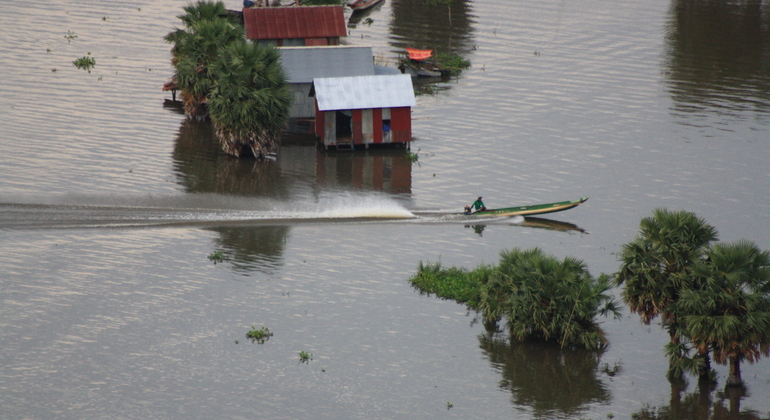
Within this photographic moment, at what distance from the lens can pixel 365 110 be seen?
60.8 meters

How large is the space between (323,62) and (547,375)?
123 ft

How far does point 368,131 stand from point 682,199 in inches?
830

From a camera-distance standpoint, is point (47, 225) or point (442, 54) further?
point (442, 54)

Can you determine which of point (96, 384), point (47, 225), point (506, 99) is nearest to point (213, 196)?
point (47, 225)

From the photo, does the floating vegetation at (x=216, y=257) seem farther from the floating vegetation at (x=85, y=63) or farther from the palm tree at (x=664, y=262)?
the floating vegetation at (x=85, y=63)

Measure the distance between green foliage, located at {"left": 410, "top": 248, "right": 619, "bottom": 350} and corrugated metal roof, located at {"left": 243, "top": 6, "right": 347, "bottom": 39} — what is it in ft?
132

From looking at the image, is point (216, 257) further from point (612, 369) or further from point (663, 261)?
point (663, 261)

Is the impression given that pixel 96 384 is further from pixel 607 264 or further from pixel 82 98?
pixel 82 98

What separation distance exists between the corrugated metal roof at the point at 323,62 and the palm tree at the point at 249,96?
5906 mm

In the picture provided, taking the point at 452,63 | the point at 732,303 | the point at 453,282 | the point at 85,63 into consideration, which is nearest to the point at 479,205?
the point at 453,282

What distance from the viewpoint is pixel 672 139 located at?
66.2 meters

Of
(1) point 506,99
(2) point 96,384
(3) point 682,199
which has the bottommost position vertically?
(2) point 96,384

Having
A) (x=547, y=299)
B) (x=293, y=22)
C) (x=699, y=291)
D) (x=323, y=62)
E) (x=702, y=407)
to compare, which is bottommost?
(x=702, y=407)

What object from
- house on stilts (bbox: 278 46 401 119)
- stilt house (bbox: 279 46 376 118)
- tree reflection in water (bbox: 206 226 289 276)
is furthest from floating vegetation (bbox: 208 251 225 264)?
house on stilts (bbox: 278 46 401 119)
